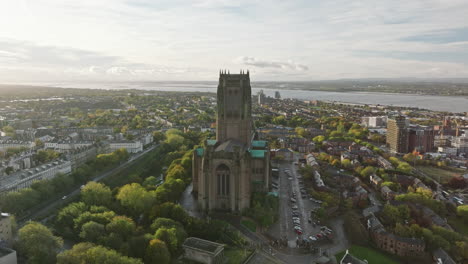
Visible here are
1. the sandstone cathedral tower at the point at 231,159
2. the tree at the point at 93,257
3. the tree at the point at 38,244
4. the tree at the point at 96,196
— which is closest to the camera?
the tree at the point at 93,257

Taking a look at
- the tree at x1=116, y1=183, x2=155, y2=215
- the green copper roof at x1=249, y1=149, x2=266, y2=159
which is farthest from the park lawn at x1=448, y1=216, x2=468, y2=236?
the tree at x1=116, y1=183, x2=155, y2=215

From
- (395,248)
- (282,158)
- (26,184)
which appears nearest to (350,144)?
(282,158)

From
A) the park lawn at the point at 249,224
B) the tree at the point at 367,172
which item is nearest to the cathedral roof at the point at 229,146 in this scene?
Answer: the park lawn at the point at 249,224

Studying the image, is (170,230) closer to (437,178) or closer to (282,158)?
(282,158)

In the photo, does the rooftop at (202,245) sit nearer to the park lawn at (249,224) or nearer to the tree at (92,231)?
the park lawn at (249,224)

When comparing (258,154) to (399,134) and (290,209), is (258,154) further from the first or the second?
(399,134)

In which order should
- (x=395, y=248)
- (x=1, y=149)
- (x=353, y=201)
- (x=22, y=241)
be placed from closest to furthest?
(x=22, y=241) < (x=395, y=248) < (x=353, y=201) < (x=1, y=149)

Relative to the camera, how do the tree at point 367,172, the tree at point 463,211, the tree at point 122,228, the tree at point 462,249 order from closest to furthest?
the tree at point 122,228
the tree at point 462,249
the tree at point 463,211
the tree at point 367,172

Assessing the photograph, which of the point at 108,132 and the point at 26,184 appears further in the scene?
the point at 108,132
